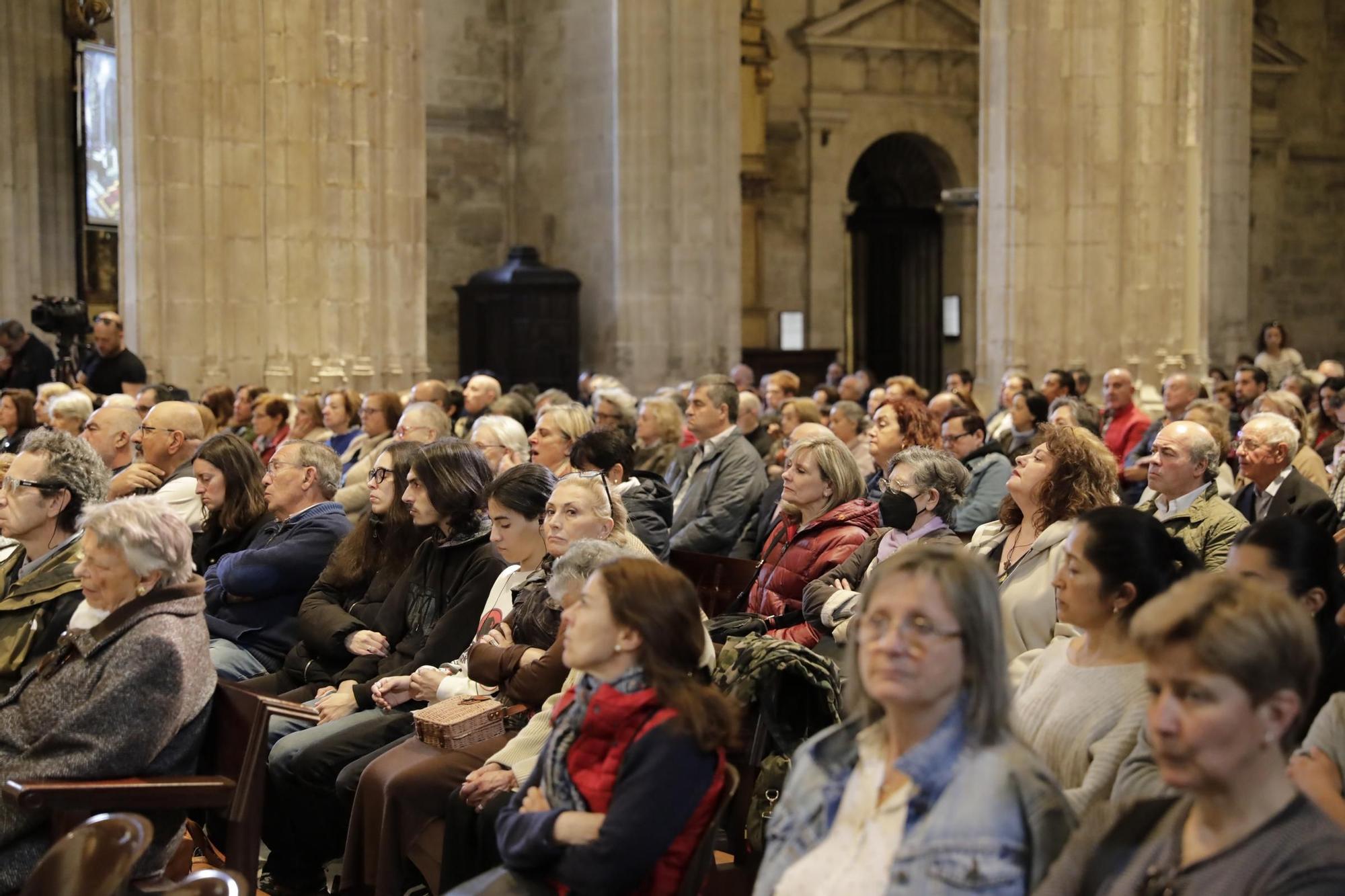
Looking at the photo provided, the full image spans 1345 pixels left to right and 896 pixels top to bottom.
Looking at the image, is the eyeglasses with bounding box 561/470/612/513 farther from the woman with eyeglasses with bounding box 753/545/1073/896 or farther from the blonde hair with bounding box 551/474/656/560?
the woman with eyeglasses with bounding box 753/545/1073/896

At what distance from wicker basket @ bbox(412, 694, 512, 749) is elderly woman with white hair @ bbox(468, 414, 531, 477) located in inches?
110

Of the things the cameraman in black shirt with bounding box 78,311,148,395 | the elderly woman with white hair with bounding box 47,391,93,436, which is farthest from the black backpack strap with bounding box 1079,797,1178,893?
the cameraman in black shirt with bounding box 78,311,148,395

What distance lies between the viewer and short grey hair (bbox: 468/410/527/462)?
7023 mm

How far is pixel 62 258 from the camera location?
1623 cm

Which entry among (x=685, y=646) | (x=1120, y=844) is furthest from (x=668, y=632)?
(x=1120, y=844)

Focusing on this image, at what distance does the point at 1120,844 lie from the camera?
92.4 inches

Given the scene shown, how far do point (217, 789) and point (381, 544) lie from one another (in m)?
1.79

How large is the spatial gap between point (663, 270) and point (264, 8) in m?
5.53

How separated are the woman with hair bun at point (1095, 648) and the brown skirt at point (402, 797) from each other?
58.1 inches

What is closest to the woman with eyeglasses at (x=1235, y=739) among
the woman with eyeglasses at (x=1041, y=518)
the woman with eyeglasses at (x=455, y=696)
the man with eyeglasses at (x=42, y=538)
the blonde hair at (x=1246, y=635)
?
the blonde hair at (x=1246, y=635)

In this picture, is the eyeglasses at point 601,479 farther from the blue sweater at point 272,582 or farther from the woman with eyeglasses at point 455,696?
the blue sweater at point 272,582

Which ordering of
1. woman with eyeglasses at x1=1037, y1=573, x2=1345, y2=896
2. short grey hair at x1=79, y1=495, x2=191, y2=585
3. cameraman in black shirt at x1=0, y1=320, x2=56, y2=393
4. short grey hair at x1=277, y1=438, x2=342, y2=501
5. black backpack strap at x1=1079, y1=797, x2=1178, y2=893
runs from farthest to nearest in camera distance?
cameraman in black shirt at x1=0, y1=320, x2=56, y2=393, short grey hair at x1=277, y1=438, x2=342, y2=501, short grey hair at x1=79, y1=495, x2=191, y2=585, black backpack strap at x1=1079, y1=797, x2=1178, y2=893, woman with eyeglasses at x1=1037, y1=573, x2=1345, y2=896

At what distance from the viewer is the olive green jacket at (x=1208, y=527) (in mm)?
5141

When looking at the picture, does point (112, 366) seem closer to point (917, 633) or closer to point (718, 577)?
point (718, 577)
